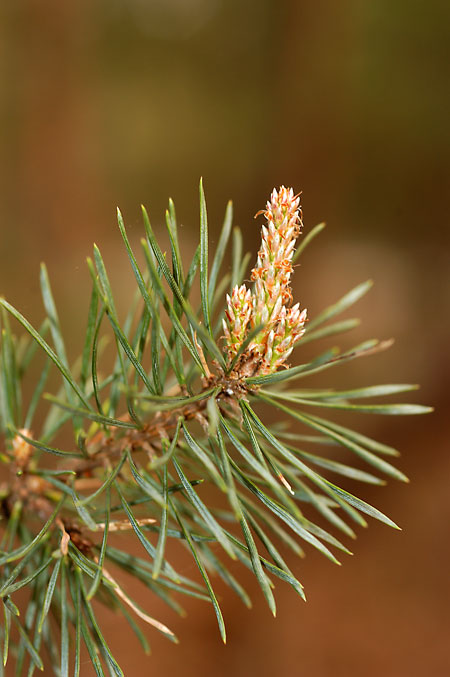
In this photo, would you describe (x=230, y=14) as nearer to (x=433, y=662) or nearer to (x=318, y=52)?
(x=318, y=52)

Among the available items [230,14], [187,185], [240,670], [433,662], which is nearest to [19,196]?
[187,185]

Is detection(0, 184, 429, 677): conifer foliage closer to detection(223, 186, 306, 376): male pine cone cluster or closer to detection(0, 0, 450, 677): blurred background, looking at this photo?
detection(223, 186, 306, 376): male pine cone cluster

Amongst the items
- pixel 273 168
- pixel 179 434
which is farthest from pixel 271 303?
pixel 273 168

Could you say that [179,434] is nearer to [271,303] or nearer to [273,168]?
[271,303]

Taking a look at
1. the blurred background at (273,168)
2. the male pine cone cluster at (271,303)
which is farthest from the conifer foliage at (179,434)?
the blurred background at (273,168)

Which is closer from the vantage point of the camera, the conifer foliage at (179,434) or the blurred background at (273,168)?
the conifer foliage at (179,434)

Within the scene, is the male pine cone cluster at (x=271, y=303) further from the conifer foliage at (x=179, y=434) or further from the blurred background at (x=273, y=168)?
the blurred background at (x=273, y=168)

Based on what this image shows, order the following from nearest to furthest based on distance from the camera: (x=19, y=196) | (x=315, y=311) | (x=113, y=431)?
(x=113, y=431), (x=19, y=196), (x=315, y=311)

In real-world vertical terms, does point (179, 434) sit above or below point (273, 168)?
below
